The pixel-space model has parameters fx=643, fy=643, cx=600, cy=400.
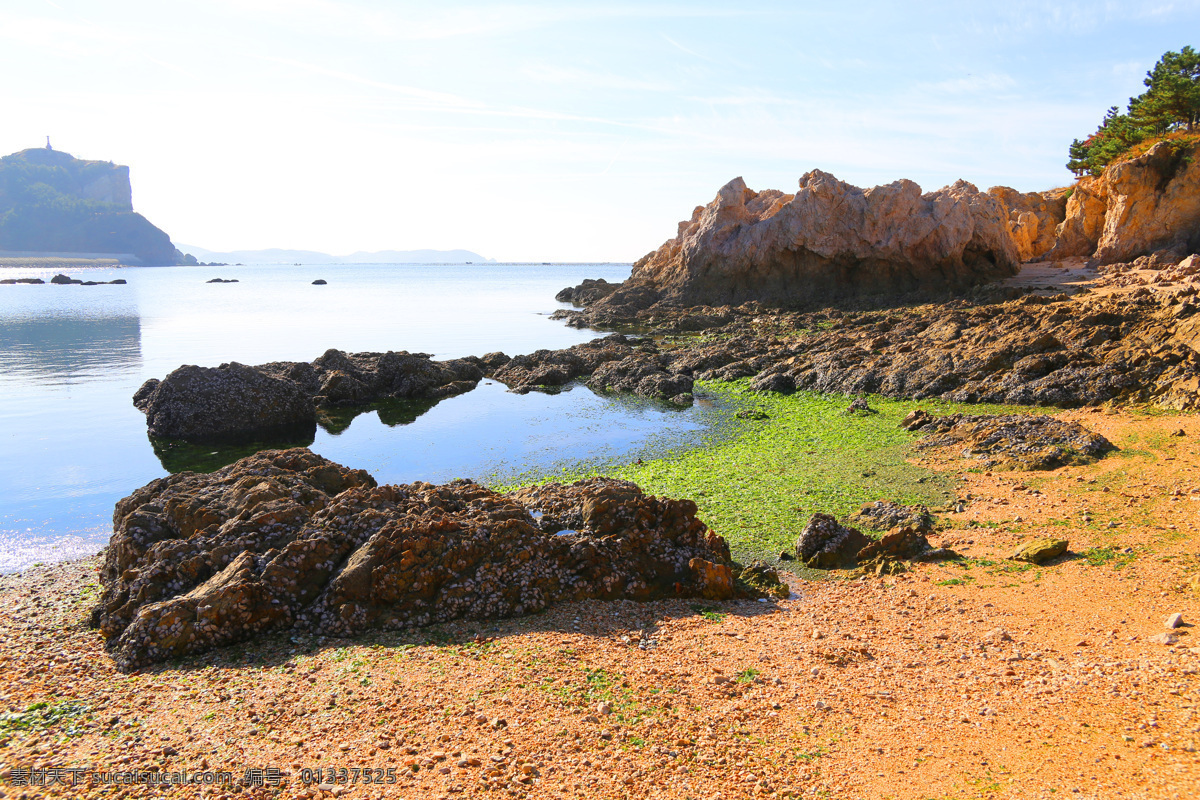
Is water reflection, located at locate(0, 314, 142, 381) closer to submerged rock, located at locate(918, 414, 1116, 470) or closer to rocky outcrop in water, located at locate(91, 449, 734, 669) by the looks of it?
rocky outcrop in water, located at locate(91, 449, 734, 669)

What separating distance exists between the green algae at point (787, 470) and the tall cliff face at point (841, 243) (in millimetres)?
26983

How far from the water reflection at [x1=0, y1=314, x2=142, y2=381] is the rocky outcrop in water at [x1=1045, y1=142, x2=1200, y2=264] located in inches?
2139

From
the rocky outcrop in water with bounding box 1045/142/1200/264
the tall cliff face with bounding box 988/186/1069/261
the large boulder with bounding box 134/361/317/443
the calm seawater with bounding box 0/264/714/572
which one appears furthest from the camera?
the tall cliff face with bounding box 988/186/1069/261

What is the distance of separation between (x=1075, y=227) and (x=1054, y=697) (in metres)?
50.8

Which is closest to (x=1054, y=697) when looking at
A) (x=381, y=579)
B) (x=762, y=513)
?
(x=762, y=513)

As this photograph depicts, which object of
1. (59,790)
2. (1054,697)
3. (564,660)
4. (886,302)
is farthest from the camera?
(886,302)

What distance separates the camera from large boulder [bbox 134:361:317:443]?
19.1m

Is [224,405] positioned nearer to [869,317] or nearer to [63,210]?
[869,317]

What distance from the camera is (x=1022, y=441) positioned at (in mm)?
12734

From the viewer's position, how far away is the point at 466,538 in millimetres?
8406

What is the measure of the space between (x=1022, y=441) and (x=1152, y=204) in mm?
36025

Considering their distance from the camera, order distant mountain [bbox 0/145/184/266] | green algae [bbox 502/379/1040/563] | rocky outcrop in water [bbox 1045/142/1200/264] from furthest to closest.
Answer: distant mountain [bbox 0/145/184/266] < rocky outcrop in water [bbox 1045/142/1200/264] < green algae [bbox 502/379/1040/563]

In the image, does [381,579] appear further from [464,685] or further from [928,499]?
[928,499]

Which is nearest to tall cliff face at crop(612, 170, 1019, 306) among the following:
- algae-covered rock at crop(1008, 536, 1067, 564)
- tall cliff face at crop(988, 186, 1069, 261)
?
tall cliff face at crop(988, 186, 1069, 261)
